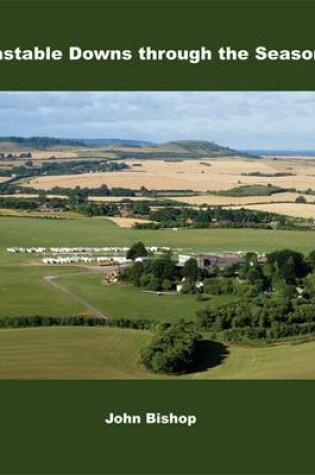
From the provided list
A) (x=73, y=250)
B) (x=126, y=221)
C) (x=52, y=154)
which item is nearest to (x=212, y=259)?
(x=73, y=250)

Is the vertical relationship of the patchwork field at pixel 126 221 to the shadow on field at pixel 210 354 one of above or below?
above

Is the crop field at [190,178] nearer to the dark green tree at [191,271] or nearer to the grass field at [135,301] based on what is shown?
the dark green tree at [191,271]

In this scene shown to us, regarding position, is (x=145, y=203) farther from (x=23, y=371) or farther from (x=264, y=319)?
(x=23, y=371)

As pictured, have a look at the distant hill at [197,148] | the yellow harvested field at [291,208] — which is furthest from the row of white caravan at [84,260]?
the distant hill at [197,148]

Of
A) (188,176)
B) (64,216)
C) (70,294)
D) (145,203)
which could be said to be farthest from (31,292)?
(188,176)

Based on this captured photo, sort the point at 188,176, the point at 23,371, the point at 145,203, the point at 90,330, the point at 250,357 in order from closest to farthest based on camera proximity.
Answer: the point at 23,371, the point at 250,357, the point at 90,330, the point at 145,203, the point at 188,176
